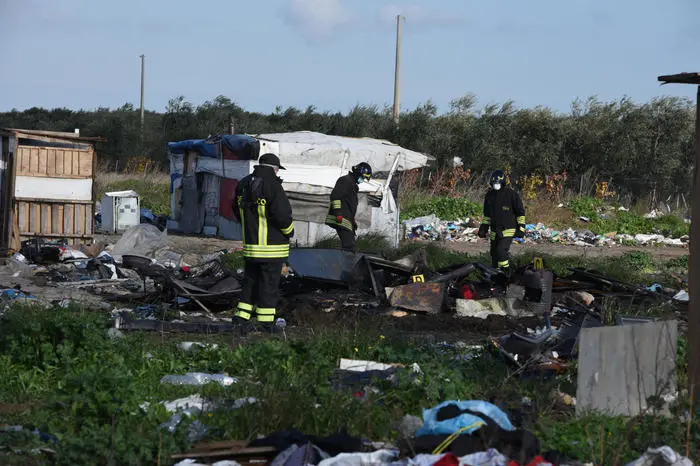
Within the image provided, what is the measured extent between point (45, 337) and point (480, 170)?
2944cm

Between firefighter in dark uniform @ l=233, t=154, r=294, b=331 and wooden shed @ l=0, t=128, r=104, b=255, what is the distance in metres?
9.19

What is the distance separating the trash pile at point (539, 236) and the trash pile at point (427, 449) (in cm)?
1894

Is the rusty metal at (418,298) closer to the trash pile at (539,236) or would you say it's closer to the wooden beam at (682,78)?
the wooden beam at (682,78)

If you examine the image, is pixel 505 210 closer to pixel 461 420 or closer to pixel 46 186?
pixel 46 186

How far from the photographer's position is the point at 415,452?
479 centimetres

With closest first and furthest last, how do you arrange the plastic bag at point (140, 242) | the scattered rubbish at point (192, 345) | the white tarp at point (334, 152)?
1. the scattered rubbish at point (192, 345)
2. the plastic bag at point (140, 242)
3. the white tarp at point (334, 152)

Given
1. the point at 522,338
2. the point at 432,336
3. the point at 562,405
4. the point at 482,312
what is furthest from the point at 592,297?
the point at 562,405

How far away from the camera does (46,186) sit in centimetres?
1809

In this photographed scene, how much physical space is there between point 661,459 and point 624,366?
4.07 feet

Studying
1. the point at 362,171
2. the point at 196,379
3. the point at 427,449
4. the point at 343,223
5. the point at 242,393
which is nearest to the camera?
the point at 427,449

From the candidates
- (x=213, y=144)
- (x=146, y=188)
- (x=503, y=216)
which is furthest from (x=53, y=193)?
(x=146, y=188)

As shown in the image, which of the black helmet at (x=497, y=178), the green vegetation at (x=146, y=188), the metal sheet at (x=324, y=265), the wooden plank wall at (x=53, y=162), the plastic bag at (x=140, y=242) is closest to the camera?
the metal sheet at (x=324, y=265)

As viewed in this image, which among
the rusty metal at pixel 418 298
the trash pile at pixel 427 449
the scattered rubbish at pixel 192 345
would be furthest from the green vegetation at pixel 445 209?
the trash pile at pixel 427 449

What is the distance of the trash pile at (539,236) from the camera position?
24.3m
